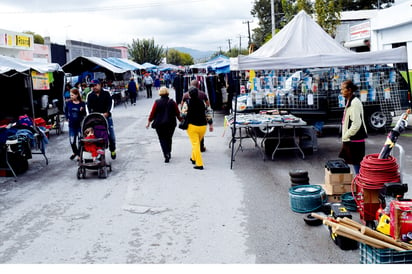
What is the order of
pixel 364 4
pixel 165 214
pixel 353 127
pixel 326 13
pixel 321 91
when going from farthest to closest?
1. pixel 364 4
2. pixel 326 13
3. pixel 321 91
4. pixel 353 127
5. pixel 165 214

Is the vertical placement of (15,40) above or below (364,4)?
below

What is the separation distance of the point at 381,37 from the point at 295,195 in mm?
24738

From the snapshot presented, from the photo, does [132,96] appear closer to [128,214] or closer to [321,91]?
[321,91]

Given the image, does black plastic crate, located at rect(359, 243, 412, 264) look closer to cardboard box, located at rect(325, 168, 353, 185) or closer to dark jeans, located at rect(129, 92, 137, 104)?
cardboard box, located at rect(325, 168, 353, 185)

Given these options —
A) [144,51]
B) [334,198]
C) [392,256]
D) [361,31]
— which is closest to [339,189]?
[334,198]

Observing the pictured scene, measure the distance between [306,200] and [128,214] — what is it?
267 cm

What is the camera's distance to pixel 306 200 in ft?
23.7

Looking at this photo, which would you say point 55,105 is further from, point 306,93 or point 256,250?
point 256,250

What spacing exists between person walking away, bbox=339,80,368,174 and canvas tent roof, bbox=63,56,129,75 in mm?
23754

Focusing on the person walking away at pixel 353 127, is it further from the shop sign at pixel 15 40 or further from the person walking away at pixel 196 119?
the shop sign at pixel 15 40

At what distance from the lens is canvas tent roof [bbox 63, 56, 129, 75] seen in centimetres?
3016

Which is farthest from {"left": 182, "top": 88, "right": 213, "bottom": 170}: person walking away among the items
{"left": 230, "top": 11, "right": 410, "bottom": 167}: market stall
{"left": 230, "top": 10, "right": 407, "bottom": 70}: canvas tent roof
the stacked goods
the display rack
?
the stacked goods

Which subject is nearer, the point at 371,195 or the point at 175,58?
the point at 371,195

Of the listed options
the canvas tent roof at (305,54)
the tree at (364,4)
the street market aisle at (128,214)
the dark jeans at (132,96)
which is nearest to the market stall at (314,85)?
the canvas tent roof at (305,54)
